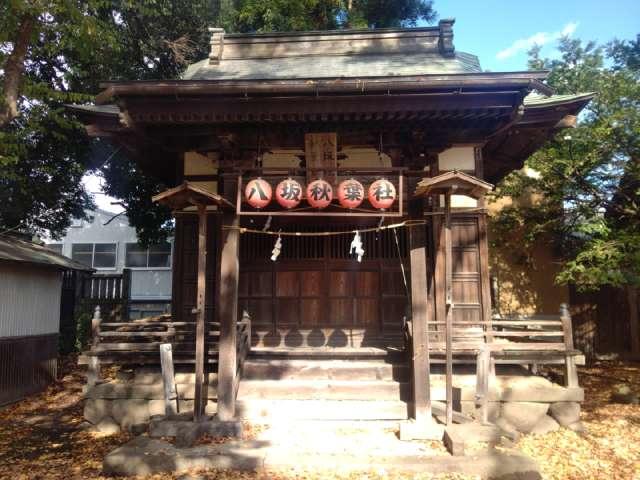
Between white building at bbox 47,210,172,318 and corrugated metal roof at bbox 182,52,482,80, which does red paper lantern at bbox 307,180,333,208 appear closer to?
corrugated metal roof at bbox 182,52,482,80

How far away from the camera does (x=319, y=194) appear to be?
711 centimetres

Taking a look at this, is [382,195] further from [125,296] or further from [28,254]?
[125,296]

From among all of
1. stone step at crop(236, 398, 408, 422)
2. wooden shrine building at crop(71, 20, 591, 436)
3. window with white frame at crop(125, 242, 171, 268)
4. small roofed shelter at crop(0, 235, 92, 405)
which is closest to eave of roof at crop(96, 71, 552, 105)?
Result: wooden shrine building at crop(71, 20, 591, 436)

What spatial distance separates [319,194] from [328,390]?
3327mm

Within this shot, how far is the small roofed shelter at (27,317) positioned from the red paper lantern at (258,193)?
651 cm

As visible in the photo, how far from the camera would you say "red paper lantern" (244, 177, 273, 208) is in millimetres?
7137

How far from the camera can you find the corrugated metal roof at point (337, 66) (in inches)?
387

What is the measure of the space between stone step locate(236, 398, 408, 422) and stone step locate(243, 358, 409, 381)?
0.52 metres

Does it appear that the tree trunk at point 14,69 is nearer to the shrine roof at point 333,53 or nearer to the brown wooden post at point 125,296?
the shrine roof at point 333,53

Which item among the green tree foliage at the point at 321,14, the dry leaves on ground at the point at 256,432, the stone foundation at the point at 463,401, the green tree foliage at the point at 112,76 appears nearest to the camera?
the dry leaves on ground at the point at 256,432

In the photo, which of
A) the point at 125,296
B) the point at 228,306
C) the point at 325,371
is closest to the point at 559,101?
the point at 325,371

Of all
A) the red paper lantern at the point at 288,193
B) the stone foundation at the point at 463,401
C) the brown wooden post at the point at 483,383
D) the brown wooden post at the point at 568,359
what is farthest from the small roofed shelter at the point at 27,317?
the brown wooden post at the point at 568,359

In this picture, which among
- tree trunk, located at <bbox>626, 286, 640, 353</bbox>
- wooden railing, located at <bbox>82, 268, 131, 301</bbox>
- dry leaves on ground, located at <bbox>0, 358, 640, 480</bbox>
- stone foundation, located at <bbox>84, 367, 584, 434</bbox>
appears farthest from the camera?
wooden railing, located at <bbox>82, 268, 131, 301</bbox>

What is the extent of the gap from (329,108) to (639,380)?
10.7 m
